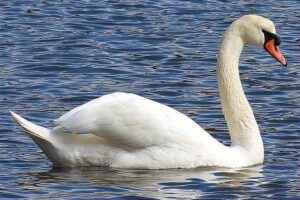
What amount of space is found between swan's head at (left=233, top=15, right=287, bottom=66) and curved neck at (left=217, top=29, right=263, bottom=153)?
8 cm

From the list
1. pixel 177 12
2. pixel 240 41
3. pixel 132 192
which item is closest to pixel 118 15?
pixel 177 12

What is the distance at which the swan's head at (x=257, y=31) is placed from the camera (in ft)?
41.4

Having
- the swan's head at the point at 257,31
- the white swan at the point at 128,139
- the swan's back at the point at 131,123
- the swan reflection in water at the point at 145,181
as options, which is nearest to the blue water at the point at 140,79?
the swan reflection in water at the point at 145,181

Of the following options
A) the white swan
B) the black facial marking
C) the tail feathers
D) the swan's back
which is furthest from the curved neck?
the tail feathers

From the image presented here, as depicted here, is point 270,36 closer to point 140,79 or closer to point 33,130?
point 33,130

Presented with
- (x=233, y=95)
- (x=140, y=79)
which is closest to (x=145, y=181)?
(x=233, y=95)

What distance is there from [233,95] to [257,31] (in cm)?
67

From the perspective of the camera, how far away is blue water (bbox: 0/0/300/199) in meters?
11.4

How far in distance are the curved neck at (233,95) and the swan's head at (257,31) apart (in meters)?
0.08

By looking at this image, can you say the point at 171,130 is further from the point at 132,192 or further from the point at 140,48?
the point at 140,48

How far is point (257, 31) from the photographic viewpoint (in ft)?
41.5

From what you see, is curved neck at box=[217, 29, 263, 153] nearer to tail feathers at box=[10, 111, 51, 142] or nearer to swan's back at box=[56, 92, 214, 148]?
swan's back at box=[56, 92, 214, 148]

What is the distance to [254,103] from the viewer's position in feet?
48.5

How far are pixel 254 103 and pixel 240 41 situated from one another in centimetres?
223
